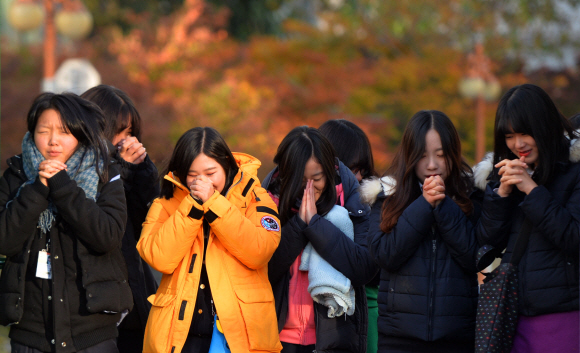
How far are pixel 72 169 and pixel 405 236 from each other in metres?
1.56

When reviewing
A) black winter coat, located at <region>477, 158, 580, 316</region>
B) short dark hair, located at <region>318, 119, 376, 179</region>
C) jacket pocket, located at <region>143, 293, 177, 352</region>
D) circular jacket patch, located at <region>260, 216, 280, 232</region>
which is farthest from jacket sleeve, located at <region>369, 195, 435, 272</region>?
jacket pocket, located at <region>143, 293, 177, 352</region>

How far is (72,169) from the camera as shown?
3000mm

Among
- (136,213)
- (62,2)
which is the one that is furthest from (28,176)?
(62,2)

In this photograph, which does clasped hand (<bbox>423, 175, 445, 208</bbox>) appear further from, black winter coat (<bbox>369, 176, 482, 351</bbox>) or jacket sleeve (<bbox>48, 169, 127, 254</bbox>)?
jacket sleeve (<bbox>48, 169, 127, 254</bbox>)

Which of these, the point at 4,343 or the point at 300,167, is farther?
the point at 4,343

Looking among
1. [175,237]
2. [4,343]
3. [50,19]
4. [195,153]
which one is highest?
[50,19]

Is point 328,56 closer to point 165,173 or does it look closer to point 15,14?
point 15,14

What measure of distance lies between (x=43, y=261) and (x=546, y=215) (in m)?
2.13

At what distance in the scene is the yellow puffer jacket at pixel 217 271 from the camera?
9.75 feet

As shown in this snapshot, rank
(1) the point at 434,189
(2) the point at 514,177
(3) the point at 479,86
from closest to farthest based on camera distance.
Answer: (2) the point at 514,177, (1) the point at 434,189, (3) the point at 479,86

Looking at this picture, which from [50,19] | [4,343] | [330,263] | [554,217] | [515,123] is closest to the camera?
[554,217]

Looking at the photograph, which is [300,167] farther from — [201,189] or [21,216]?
[21,216]

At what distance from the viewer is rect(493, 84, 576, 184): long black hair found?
288 centimetres

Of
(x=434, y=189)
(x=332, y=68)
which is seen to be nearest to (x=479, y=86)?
(x=332, y=68)
